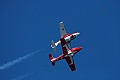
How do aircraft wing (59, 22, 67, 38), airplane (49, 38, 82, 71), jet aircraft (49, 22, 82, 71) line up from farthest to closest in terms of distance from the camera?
aircraft wing (59, 22, 67, 38) → airplane (49, 38, 82, 71) → jet aircraft (49, 22, 82, 71)

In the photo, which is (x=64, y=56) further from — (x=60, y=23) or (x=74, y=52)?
(x=60, y=23)

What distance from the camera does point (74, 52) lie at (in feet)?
372

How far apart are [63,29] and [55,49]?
6710 mm

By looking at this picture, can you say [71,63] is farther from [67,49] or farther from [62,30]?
[62,30]

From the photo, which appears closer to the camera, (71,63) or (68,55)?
(68,55)

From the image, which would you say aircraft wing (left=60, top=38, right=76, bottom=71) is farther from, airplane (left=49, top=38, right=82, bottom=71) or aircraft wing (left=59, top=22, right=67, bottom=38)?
aircraft wing (left=59, top=22, right=67, bottom=38)

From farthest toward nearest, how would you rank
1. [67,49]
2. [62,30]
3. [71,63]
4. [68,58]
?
1. [62,30]
2. [71,63]
3. [68,58]
4. [67,49]

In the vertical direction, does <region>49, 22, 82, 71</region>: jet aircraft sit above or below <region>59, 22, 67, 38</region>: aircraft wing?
below

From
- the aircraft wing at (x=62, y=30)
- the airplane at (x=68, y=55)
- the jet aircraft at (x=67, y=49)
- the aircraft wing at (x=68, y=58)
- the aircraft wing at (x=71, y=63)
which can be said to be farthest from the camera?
the aircraft wing at (x=62, y=30)

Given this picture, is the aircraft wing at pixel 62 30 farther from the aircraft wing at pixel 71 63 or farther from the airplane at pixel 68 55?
the aircraft wing at pixel 71 63

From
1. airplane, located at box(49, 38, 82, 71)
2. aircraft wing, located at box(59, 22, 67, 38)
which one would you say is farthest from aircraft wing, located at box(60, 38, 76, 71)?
aircraft wing, located at box(59, 22, 67, 38)

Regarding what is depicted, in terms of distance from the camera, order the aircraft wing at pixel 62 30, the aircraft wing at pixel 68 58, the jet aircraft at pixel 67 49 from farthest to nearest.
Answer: the aircraft wing at pixel 62 30 → the jet aircraft at pixel 67 49 → the aircraft wing at pixel 68 58

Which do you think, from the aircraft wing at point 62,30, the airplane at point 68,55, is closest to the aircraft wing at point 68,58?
the airplane at point 68,55

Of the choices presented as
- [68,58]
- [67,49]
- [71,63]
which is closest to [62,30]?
[67,49]
